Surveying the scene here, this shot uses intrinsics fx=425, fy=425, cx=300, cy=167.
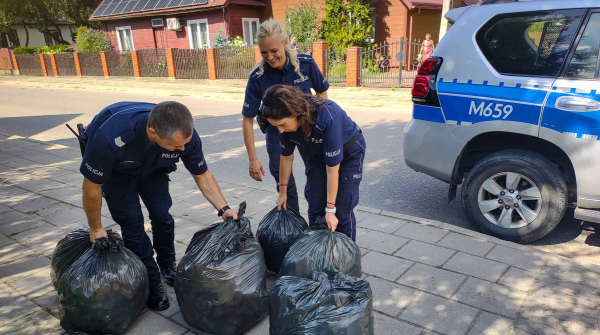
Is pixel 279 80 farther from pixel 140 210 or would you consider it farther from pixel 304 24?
pixel 304 24

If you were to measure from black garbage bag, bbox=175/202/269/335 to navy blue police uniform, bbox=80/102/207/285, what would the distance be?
481 mm

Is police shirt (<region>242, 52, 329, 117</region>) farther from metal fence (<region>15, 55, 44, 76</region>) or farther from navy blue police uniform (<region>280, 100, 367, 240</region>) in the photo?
metal fence (<region>15, 55, 44, 76</region>)

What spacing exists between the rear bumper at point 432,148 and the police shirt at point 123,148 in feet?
7.25

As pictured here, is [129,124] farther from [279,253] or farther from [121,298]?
[279,253]

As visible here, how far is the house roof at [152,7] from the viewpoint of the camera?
2188cm

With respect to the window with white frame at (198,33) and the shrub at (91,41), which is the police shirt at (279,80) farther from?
the shrub at (91,41)

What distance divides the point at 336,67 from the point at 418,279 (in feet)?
43.7

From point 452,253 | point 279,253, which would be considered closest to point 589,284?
point 452,253

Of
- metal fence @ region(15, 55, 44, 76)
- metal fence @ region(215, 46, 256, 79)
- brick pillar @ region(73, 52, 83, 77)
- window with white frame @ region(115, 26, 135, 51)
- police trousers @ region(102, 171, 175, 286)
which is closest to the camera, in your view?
police trousers @ region(102, 171, 175, 286)

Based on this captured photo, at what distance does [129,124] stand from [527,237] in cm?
317

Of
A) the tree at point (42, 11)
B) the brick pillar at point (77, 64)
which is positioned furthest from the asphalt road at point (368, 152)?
the tree at point (42, 11)

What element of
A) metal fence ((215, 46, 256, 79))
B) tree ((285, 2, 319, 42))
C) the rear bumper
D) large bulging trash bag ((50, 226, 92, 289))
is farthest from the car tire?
tree ((285, 2, 319, 42))

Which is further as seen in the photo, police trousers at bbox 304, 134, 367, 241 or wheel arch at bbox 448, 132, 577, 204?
wheel arch at bbox 448, 132, 577, 204

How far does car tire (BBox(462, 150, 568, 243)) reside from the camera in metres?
3.38
